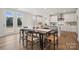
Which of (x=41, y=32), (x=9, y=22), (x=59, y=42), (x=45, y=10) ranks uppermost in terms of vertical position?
(x=45, y=10)

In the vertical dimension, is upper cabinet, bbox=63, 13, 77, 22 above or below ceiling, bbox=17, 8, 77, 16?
below

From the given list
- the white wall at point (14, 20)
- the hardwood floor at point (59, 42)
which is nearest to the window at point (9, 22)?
the white wall at point (14, 20)

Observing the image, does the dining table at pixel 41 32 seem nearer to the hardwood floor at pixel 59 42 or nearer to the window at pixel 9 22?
the hardwood floor at pixel 59 42

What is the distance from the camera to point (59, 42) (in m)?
2.34

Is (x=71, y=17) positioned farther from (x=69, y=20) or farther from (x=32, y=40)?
(x=32, y=40)

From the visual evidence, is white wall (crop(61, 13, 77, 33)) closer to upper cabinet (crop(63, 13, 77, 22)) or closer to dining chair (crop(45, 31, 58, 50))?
upper cabinet (crop(63, 13, 77, 22))

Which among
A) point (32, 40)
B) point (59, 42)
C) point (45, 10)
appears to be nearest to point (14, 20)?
point (32, 40)

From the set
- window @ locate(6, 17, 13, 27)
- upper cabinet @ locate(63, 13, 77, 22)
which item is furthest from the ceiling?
window @ locate(6, 17, 13, 27)

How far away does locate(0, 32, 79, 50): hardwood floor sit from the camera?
2.32m

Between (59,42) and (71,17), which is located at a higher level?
(71,17)

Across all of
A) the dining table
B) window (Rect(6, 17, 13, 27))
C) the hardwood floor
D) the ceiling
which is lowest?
the hardwood floor

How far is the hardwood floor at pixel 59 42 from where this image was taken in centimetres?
232
